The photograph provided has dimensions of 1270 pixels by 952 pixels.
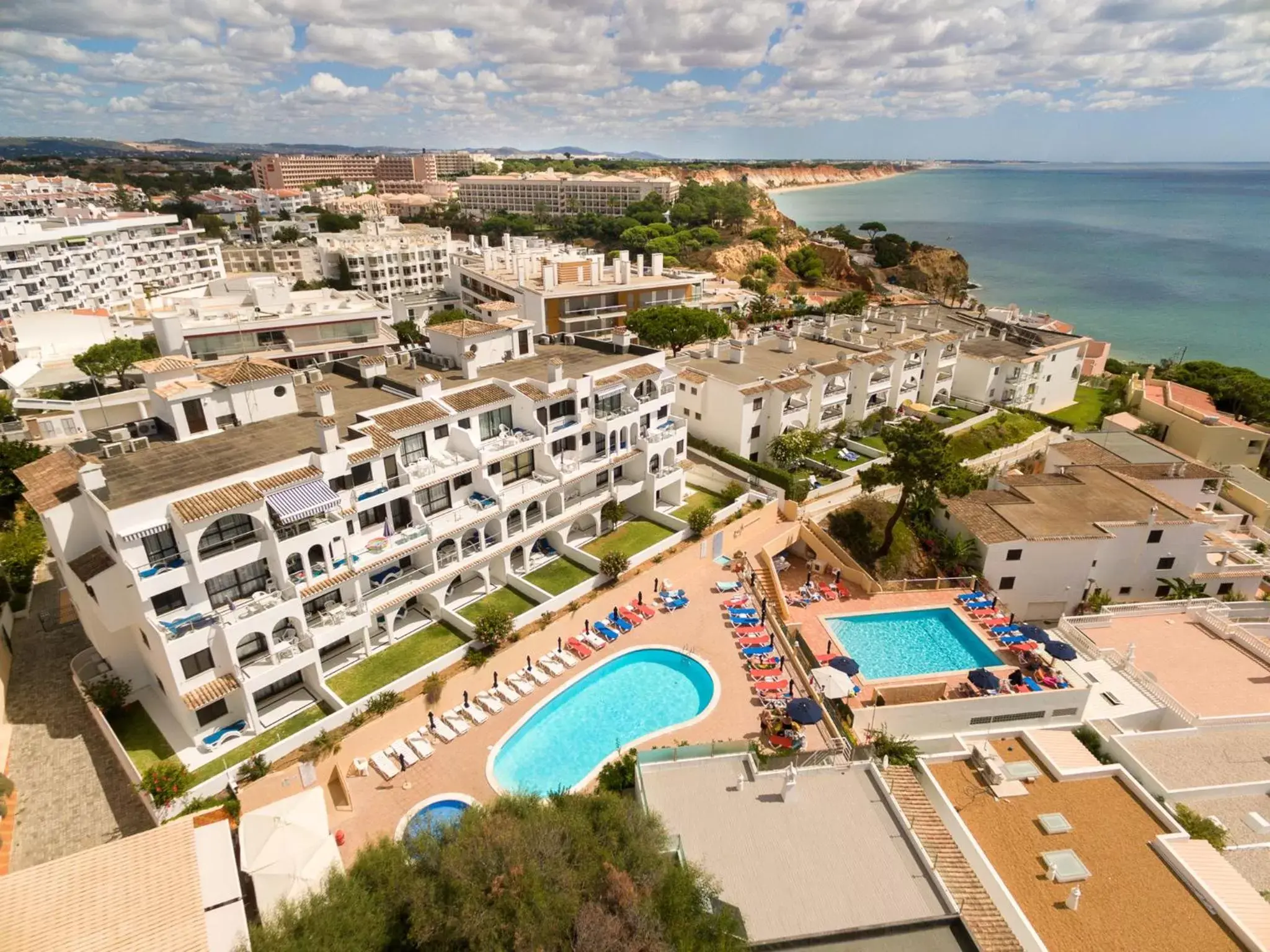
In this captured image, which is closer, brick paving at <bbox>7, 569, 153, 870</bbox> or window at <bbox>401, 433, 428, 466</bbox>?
brick paving at <bbox>7, 569, 153, 870</bbox>

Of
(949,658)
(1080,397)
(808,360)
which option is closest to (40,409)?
(808,360)

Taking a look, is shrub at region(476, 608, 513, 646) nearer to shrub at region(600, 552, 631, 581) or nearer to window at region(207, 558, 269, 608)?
shrub at region(600, 552, 631, 581)

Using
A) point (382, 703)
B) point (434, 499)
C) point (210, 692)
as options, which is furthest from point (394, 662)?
point (434, 499)

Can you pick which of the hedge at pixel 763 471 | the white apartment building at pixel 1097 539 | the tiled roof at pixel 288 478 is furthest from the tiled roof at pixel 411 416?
the white apartment building at pixel 1097 539

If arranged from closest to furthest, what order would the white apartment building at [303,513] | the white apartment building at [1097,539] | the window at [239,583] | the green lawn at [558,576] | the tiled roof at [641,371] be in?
the white apartment building at [303,513] → the window at [239,583] → the green lawn at [558,576] → the white apartment building at [1097,539] → the tiled roof at [641,371]

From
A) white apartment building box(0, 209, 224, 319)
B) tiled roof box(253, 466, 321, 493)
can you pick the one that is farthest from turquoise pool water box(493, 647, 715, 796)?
white apartment building box(0, 209, 224, 319)

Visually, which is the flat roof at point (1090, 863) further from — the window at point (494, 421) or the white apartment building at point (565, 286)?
the white apartment building at point (565, 286)

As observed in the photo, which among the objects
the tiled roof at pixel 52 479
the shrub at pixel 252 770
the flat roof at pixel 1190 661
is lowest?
the flat roof at pixel 1190 661
